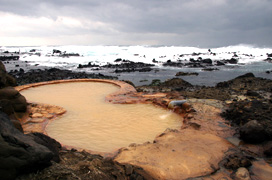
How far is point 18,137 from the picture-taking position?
2250 mm

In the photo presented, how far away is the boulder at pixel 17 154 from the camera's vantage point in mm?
1926

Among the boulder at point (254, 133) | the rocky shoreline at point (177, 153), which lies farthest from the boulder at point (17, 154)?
the boulder at point (254, 133)

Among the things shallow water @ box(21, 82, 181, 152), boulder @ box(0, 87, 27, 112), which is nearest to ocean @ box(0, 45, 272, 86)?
shallow water @ box(21, 82, 181, 152)

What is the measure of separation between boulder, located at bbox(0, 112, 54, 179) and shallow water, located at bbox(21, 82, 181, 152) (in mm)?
1984

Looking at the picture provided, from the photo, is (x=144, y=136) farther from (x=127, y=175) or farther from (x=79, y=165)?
(x=79, y=165)

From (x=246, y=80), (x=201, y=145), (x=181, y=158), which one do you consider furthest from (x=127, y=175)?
(x=246, y=80)

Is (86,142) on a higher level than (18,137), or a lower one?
lower

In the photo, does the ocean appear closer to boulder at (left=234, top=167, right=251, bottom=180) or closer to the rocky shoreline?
the rocky shoreline

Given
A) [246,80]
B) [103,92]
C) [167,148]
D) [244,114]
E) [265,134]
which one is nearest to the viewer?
[167,148]

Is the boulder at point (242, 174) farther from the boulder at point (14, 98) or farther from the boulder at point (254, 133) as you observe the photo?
the boulder at point (14, 98)

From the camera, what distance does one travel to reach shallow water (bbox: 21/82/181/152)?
4.53m

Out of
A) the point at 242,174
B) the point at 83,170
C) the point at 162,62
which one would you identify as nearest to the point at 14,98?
the point at 83,170

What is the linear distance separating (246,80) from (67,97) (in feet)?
33.8

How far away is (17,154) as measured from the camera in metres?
2.03
